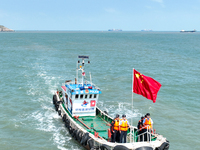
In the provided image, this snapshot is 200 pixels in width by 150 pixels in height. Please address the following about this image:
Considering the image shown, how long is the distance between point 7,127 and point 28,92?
1057cm

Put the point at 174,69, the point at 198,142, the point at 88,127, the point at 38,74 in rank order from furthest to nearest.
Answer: the point at 174,69
the point at 38,74
the point at 198,142
the point at 88,127

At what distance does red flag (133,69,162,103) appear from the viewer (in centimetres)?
1378

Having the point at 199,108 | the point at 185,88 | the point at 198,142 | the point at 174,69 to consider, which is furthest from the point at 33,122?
the point at 174,69

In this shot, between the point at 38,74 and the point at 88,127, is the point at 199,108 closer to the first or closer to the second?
the point at 88,127

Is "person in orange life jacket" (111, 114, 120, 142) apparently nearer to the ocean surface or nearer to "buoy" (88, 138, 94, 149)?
the ocean surface

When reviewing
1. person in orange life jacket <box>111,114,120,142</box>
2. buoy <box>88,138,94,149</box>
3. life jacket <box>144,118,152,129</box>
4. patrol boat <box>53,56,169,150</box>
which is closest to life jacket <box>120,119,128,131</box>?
person in orange life jacket <box>111,114,120,142</box>

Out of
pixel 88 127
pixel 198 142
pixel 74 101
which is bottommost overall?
pixel 198 142

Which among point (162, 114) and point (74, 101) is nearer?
point (74, 101)

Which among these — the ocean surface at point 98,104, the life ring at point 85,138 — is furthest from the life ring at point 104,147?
the ocean surface at point 98,104

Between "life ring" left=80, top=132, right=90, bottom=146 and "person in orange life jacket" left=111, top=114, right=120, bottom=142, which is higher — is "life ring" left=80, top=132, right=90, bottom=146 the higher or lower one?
the lower one

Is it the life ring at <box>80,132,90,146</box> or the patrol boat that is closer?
the patrol boat

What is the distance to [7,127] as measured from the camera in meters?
22.1

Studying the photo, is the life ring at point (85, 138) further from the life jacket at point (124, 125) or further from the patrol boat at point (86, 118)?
the life jacket at point (124, 125)

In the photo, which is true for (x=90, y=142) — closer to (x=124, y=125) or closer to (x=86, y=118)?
(x=124, y=125)
